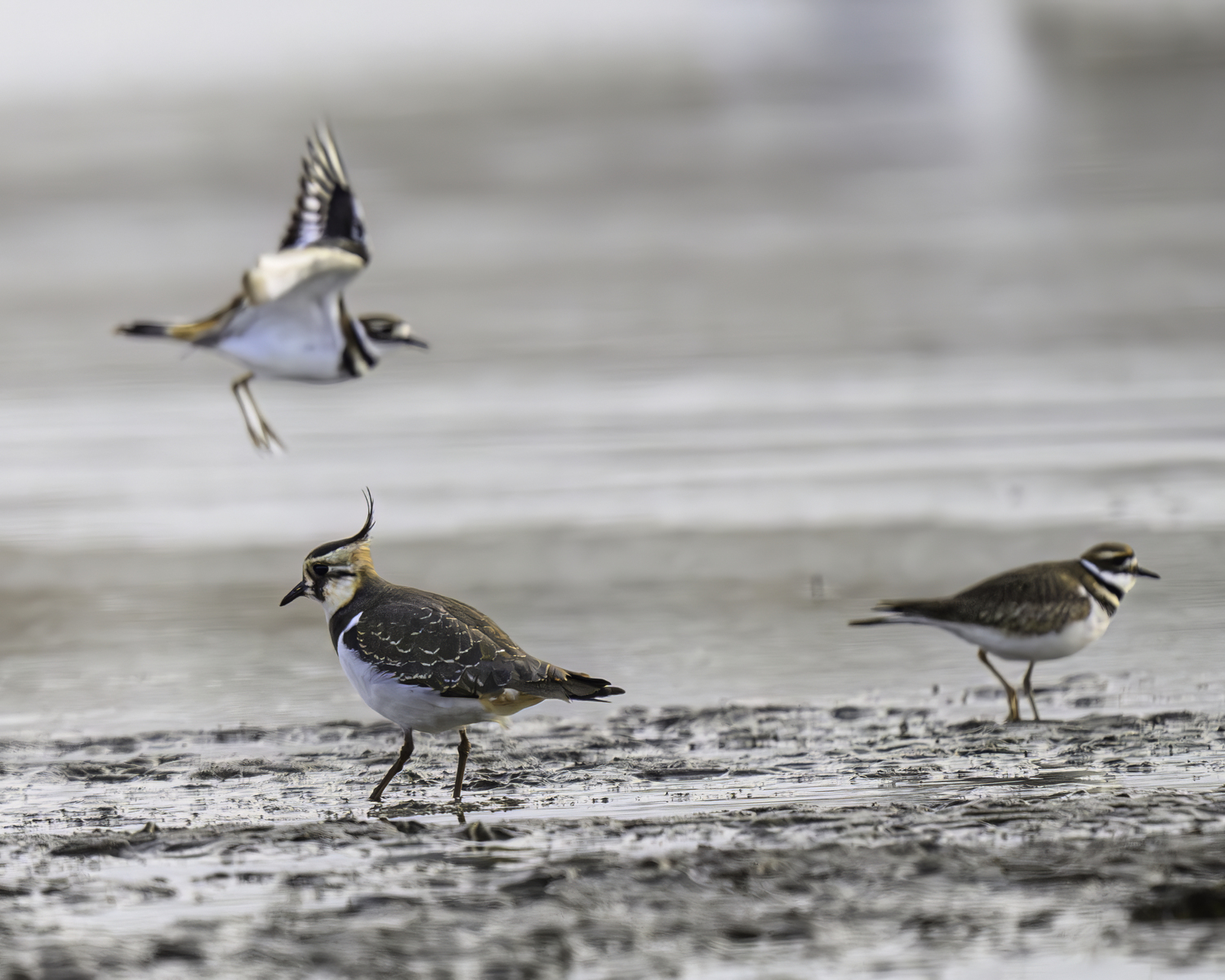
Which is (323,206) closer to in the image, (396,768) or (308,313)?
(308,313)

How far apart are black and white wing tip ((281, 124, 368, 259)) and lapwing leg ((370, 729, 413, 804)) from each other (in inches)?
131

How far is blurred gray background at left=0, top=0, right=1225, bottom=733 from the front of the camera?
8.46 meters

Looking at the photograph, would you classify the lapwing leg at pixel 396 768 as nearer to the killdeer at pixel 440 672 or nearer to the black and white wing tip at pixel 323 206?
the killdeer at pixel 440 672

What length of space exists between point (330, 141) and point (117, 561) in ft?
9.38

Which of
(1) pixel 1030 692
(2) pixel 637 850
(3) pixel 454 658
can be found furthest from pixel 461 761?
(1) pixel 1030 692

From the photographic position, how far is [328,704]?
7.53 metres

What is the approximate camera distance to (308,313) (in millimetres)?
8438

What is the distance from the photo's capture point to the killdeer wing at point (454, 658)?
6102 millimetres

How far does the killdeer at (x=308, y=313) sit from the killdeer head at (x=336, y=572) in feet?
4.99

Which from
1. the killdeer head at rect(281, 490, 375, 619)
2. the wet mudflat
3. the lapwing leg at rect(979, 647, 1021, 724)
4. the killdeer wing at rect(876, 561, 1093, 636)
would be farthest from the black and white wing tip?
the lapwing leg at rect(979, 647, 1021, 724)

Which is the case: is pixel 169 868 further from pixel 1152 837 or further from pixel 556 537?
pixel 556 537

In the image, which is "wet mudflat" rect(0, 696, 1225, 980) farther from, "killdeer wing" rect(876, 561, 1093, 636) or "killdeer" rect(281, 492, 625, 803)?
"killdeer wing" rect(876, 561, 1093, 636)

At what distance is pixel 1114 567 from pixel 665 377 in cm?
608

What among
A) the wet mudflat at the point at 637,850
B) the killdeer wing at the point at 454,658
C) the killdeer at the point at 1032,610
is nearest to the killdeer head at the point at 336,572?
the killdeer wing at the point at 454,658
